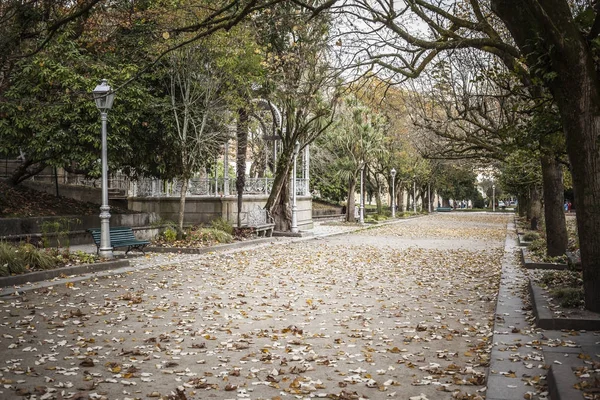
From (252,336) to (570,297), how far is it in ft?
14.6

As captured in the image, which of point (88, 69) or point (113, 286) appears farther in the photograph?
point (88, 69)

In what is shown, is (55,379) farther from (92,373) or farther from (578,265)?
(578,265)

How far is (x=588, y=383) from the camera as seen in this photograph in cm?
457

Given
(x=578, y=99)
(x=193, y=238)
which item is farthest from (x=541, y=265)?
(x=193, y=238)

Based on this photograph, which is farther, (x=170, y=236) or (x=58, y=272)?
(x=170, y=236)

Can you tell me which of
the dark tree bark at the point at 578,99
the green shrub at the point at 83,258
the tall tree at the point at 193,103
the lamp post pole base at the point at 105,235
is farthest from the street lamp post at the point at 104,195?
A: the dark tree bark at the point at 578,99

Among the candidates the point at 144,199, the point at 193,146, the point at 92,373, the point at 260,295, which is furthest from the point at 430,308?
the point at 144,199

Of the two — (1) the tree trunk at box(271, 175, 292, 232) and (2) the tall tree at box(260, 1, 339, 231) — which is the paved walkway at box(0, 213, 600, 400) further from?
(1) the tree trunk at box(271, 175, 292, 232)

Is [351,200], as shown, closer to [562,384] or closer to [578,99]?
[578,99]

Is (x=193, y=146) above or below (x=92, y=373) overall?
above

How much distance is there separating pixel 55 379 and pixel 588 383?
184 inches

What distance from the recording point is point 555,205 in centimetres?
1441

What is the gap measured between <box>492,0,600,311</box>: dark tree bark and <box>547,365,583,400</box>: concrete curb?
2.85 metres

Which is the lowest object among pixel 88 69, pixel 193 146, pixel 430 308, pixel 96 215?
pixel 430 308
